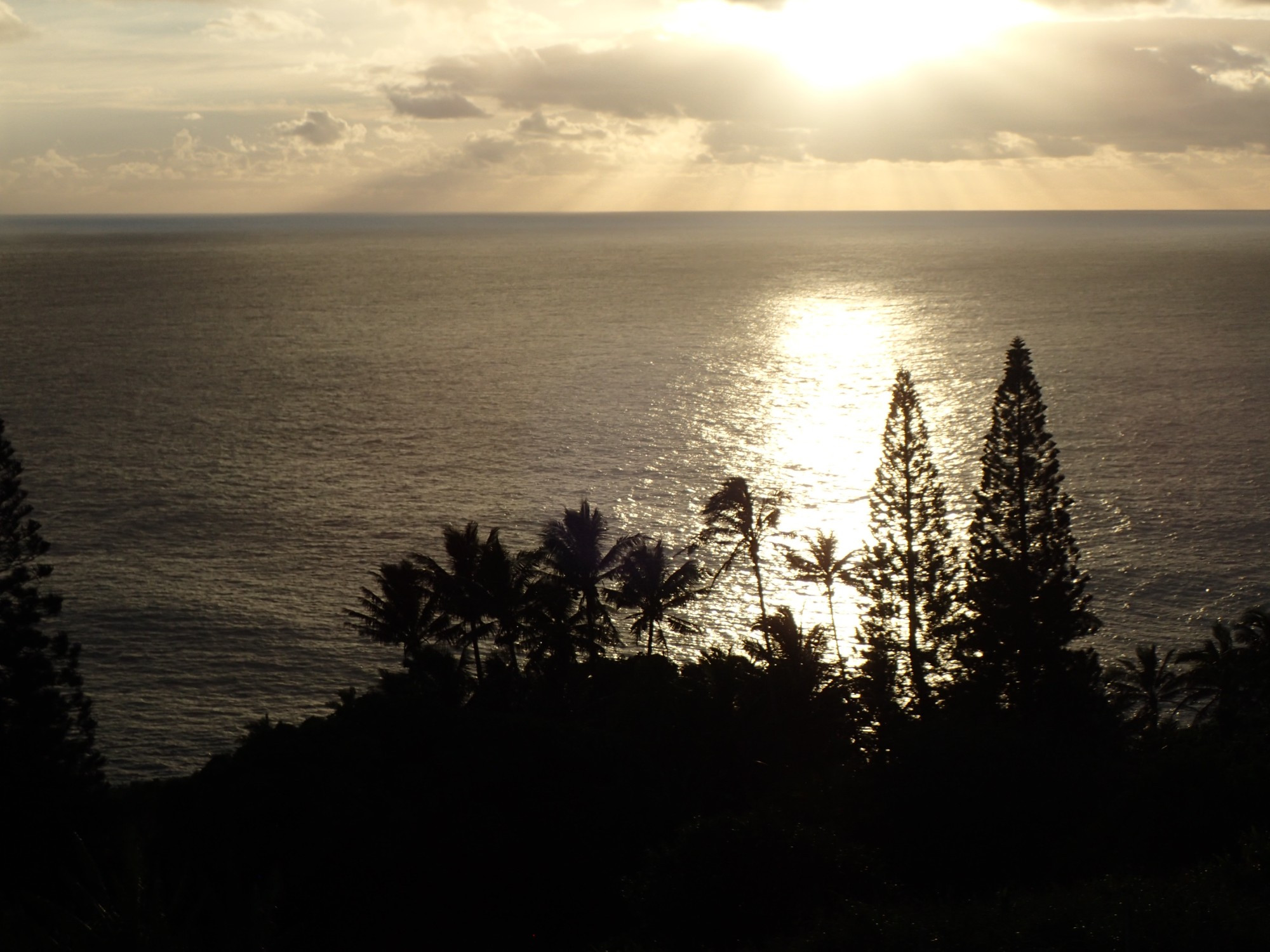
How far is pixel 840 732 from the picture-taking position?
34281 millimetres

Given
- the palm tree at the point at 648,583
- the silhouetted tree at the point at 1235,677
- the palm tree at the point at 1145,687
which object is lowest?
the palm tree at the point at 1145,687

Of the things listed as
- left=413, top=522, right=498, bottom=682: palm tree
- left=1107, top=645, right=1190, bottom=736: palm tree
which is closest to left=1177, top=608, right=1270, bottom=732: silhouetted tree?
left=1107, top=645, right=1190, bottom=736: palm tree

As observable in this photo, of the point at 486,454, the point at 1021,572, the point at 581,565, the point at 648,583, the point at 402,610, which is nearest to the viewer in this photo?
the point at 402,610

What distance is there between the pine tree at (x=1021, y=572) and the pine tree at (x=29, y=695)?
26.0 metres

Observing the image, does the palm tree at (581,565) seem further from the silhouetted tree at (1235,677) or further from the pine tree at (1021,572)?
the silhouetted tree at (1235,677)

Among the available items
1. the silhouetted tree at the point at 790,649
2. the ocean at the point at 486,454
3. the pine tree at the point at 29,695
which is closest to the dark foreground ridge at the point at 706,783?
the pine tree at the point at 29,695

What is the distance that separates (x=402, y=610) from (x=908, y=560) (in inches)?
678

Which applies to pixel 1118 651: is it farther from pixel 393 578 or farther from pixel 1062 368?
A: pixel 1062 368

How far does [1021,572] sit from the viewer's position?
38250mm

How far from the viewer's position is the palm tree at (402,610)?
3762 cm

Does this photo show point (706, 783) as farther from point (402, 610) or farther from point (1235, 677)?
point (1235, 677)

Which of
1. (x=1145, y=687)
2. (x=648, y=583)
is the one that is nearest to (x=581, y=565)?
(x=648, y=583)

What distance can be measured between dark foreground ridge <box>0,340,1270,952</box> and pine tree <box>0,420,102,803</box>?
0.29 feet

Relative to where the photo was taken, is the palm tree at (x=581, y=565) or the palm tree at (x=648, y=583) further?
the palm tree at (x=648, y=583)
